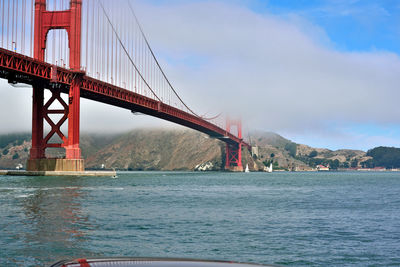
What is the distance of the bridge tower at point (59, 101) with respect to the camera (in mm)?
52906

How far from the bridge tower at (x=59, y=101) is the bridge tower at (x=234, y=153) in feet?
219

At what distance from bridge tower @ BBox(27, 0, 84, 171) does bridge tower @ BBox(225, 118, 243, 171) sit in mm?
66874

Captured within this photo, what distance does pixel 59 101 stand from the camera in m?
54.6

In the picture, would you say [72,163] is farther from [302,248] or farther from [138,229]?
[302,248]

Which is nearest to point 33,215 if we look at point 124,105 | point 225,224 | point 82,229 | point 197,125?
point 82,229

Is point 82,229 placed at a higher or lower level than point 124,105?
lower

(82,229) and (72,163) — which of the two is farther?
(72,163)

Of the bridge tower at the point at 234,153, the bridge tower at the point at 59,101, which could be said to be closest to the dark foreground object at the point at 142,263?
the bridge tower at the point at 59,101

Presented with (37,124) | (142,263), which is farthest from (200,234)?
(37,124)

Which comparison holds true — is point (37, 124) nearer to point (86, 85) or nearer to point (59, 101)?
point (59, 101)

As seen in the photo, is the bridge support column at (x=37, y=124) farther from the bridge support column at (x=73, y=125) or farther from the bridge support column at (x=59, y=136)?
the bridge support column at (x=73, y=125)

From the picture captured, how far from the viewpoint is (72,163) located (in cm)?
5219

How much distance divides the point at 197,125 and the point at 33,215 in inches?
2414

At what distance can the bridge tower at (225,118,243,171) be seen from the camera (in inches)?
4837
